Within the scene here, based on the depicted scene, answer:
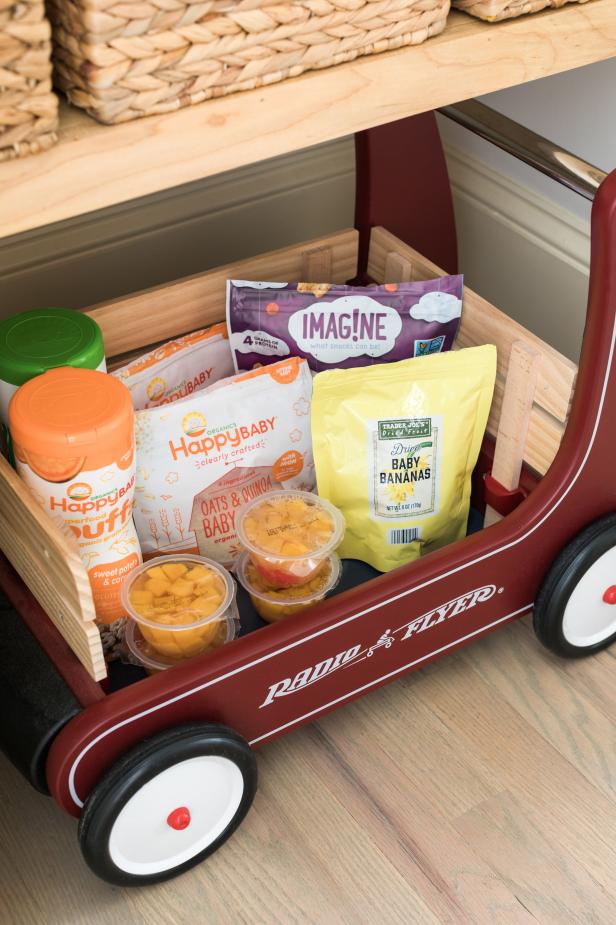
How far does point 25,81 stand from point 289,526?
527 mm

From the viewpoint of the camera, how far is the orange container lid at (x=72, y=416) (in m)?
0.84

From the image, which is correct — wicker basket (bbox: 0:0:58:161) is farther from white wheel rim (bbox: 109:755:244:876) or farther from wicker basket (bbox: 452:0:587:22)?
white wheel rim (bbox: 109:755:244:876)

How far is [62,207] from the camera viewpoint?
0.67m

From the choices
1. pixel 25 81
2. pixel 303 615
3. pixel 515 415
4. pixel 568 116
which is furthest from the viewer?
pixel 568 116

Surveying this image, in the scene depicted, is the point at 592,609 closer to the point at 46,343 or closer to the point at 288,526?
the point at 288,526

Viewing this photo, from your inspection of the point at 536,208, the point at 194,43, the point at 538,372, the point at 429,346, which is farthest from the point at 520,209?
the point at 194,43

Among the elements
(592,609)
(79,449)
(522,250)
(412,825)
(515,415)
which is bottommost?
(412,825)

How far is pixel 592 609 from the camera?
3.77 feet

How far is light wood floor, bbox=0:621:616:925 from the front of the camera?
98cm

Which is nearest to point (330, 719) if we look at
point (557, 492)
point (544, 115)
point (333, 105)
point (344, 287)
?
point (557, 492)

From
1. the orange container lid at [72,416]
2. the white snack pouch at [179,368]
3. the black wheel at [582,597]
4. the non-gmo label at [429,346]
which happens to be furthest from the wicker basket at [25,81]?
the black wheel at [582,597]

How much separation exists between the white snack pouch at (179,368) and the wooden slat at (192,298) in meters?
0.02

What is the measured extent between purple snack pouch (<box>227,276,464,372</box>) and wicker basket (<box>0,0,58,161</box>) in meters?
0.50

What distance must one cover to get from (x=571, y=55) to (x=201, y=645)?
62cm
